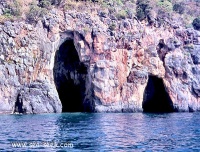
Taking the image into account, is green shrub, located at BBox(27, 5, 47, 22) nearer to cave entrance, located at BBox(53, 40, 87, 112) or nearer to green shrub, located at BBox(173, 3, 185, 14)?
cave entrance, located at BBox(53, 40, 87, 112)

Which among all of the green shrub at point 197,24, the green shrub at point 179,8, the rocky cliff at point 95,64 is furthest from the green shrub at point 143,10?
the green shrub at point 179,8

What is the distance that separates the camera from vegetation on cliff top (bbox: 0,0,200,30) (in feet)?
233

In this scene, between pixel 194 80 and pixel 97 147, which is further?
pixel 194 80

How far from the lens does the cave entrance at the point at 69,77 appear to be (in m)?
73.5

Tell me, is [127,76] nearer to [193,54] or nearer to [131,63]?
[131,63]

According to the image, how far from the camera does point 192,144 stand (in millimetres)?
28594

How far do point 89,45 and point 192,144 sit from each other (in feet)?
141

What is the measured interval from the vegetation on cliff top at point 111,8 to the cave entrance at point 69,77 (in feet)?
23.4

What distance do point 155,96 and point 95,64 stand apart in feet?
48.5

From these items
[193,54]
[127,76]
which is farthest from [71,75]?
[193,54]

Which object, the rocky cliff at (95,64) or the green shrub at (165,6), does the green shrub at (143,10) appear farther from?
the green shrub at (165,6)

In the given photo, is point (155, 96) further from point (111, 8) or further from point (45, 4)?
point (45, 4)

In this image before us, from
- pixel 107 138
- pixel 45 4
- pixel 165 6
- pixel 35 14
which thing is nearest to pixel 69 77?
pixel 35 14

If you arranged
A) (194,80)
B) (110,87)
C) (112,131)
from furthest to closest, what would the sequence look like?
(194,80) < (110,87) < (112,131)
